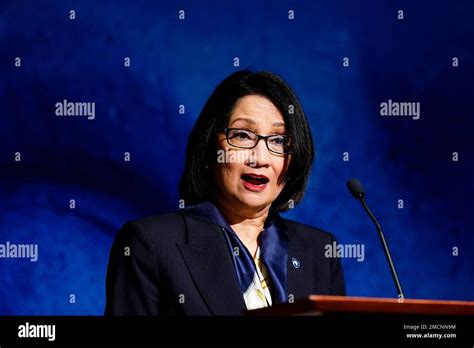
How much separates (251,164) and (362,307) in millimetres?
1155

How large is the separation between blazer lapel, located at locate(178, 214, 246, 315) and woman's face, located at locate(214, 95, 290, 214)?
0.14 m

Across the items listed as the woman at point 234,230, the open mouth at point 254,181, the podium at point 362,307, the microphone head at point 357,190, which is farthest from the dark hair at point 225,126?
the podium at point 362,307

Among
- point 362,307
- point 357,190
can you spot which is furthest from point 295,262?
point 362,307

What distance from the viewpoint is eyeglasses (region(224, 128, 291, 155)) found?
288 cm

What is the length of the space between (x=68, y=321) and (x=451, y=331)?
2.75 feet

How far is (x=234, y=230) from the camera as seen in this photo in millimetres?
2881

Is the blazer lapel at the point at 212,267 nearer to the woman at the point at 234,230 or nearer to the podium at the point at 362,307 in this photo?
the woman at the point at 234,230

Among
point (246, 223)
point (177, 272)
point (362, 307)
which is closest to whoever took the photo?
point (362, 307)

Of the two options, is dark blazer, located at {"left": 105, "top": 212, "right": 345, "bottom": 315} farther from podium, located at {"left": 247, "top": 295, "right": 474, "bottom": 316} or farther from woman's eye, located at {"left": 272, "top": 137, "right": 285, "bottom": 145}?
podium, located at {"left": 247, "top": 295, "right": 474, "bottom": 316}

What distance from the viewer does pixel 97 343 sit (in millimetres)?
1807

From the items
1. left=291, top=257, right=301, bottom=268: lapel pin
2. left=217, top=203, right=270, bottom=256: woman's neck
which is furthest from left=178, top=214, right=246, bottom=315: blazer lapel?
left=291, top=257, right=301, bottom=268: lapel pin

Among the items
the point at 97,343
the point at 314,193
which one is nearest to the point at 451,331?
the point at 97,343

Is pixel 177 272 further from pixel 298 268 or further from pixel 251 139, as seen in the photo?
pixel 251 139

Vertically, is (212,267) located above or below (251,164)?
below
